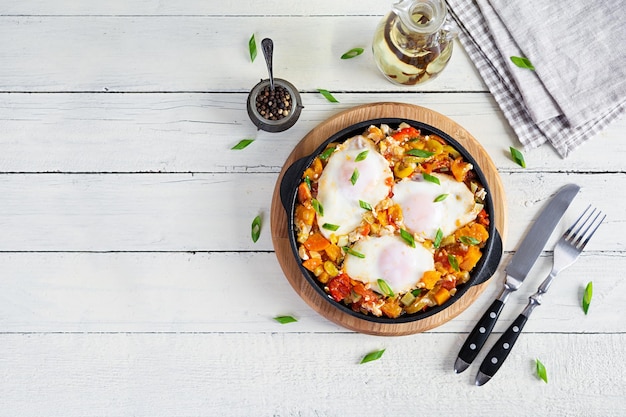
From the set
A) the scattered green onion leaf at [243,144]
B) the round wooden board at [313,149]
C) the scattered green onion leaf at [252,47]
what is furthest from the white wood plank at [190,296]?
the scattered green onion leaf at [252,47]

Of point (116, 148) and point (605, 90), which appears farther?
point (116, 148)

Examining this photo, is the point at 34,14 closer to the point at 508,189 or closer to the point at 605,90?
the point at 508,189

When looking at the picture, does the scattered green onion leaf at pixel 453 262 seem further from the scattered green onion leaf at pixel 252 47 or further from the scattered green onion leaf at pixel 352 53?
the scattered green onion leaf at pixel 252 47

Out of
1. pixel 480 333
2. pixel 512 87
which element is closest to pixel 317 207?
pixel 480 333

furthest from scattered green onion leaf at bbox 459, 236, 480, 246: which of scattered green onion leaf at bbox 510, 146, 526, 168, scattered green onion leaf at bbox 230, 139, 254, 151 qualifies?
scattered green onion leaf at bbox 230, 139, 254, 151

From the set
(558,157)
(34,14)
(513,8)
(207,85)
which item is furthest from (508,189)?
(34,14)

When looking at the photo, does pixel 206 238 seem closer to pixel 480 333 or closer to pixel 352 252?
pixel 352 252
